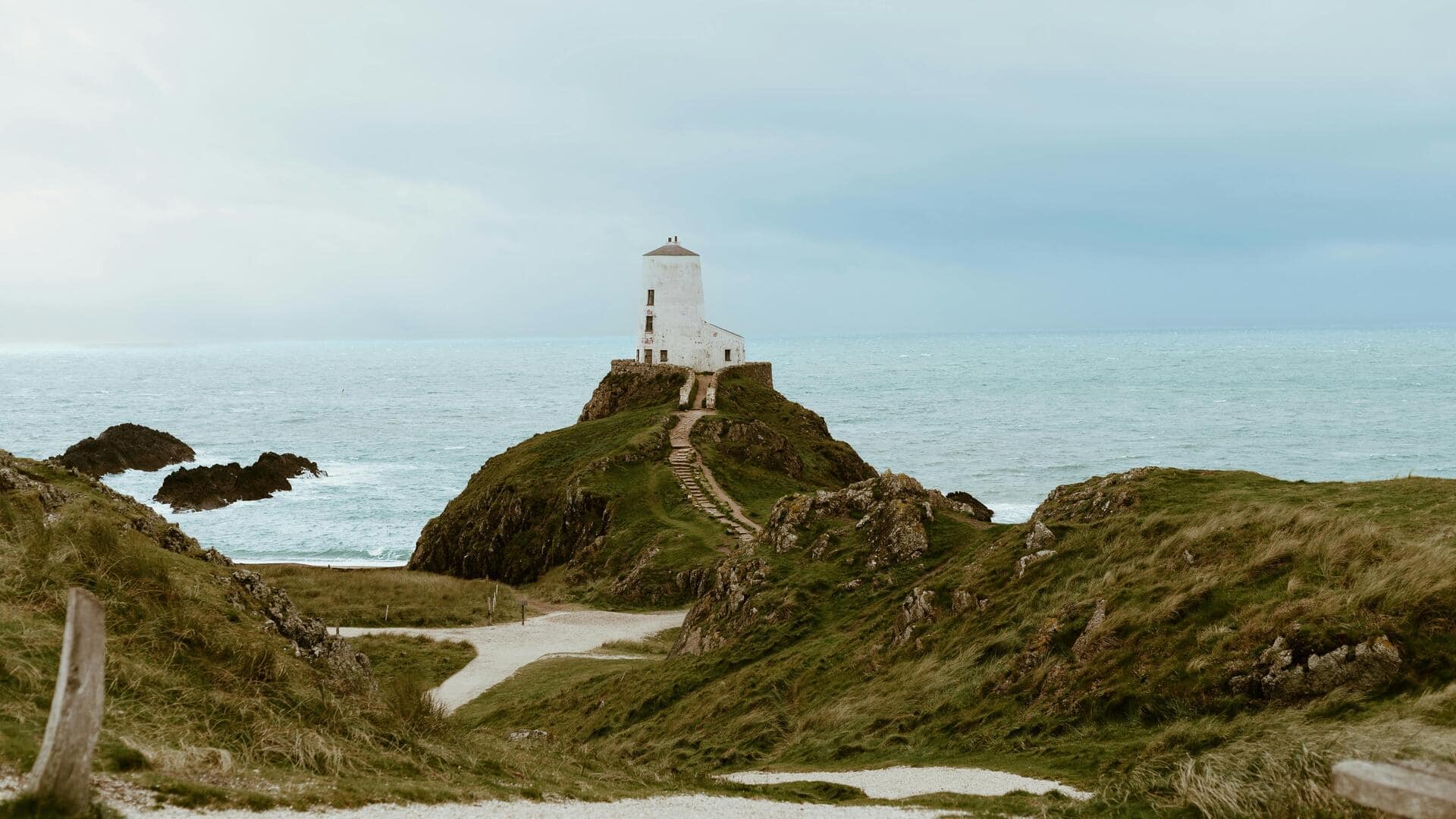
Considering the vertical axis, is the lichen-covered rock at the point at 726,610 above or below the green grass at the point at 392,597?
above

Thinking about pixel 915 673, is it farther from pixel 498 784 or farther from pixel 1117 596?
pixel 498 784

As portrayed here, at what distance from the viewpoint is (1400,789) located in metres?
5.50

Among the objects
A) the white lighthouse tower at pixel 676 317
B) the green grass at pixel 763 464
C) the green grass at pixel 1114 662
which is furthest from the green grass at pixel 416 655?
the white lighthouse tower at pixel 676 317

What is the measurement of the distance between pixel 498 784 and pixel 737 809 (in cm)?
296

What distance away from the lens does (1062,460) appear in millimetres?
95438

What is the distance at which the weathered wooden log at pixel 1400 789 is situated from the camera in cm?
545

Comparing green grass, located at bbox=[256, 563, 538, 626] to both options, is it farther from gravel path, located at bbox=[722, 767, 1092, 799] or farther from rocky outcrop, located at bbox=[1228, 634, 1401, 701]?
rocky outcrop, located at bbox=[1228, 634, 1401, 701]

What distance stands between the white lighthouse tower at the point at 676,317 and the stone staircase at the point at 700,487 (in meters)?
13.1

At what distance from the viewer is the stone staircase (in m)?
45.7

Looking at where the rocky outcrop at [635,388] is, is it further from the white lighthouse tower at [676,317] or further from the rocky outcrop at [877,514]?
the rocky outcrop at [877,514]

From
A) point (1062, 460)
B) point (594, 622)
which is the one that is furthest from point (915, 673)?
point (1062, 460)

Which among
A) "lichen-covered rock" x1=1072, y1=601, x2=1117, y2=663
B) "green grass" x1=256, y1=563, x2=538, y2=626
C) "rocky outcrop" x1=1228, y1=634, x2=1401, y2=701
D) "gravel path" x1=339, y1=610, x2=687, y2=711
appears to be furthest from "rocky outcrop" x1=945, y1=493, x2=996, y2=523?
"green grass" x1=256, y1=563, x2=538, y2=626

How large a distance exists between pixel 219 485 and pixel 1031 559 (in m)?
70.8

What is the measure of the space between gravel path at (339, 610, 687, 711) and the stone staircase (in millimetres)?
6636
